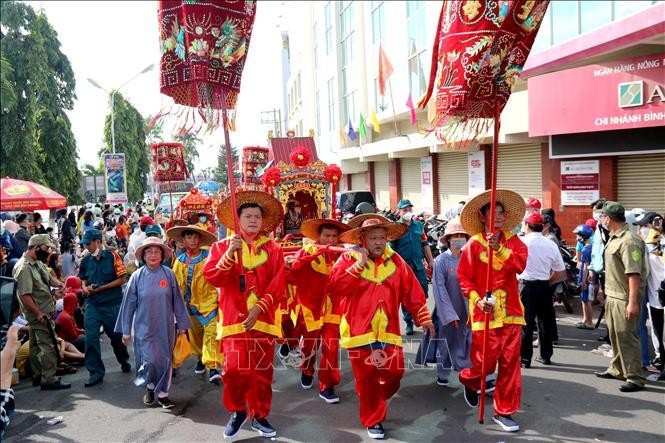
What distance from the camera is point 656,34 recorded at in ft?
30.5

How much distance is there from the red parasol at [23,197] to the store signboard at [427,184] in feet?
41.2

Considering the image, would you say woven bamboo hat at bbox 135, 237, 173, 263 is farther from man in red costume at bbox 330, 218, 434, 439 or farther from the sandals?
the sandals

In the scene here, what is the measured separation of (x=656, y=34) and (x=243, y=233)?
27.5 ft

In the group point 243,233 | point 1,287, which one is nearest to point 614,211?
point 243,233

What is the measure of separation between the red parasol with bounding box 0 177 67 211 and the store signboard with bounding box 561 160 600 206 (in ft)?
35.5

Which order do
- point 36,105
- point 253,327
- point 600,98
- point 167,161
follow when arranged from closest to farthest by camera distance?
point 253,327 < point 600,98 < point 167,161 < point 36,105

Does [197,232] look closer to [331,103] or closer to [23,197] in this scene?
[23,197]

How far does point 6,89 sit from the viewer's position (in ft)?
64.6

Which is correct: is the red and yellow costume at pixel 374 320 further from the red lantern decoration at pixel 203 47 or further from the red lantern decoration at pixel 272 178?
the red lantern decoration at pixel 272 178

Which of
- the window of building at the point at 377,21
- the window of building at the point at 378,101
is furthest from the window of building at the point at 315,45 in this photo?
the window of building at the point at 378,101

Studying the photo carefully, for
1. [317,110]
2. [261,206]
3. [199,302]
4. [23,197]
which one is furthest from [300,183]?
[317,110]

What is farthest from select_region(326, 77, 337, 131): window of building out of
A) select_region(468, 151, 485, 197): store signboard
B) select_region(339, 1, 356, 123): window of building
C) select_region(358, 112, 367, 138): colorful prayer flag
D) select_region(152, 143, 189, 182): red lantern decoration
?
select_region(468, 151, 485, 197): store signboard

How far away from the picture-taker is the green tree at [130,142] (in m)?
35.2

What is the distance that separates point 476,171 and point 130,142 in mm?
26650
